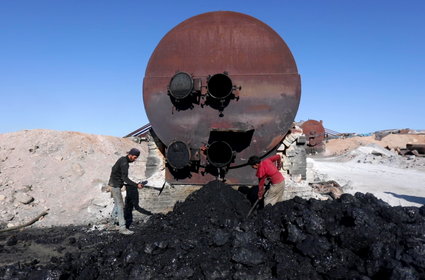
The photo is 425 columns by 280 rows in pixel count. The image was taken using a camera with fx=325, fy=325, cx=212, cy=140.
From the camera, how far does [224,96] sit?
17.0 feet

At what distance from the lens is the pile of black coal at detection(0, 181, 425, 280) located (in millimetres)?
3219

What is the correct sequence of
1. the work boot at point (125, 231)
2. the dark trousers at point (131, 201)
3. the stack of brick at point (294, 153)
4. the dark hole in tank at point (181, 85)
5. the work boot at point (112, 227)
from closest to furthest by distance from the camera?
the work boot at point (125, 231)
the dark hole in tank at point (181, 85)
the work boot at point (112, 227)
the stack of brick at point (294, 153)
the dark trousers at point (131, 201)

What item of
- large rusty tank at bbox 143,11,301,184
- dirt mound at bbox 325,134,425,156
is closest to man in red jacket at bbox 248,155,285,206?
large rusty tank at bbox 143,11,301,184

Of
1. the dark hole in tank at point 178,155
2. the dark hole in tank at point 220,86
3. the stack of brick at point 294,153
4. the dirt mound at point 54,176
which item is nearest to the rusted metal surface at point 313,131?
the dirt mound at point 54,176

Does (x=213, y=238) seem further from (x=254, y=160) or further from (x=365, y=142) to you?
(x=365, y=142)

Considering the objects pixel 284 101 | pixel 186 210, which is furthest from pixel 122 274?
pixel 284 101

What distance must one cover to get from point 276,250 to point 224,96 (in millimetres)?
2524

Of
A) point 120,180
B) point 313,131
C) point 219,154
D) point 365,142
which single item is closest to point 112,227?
point 120,180

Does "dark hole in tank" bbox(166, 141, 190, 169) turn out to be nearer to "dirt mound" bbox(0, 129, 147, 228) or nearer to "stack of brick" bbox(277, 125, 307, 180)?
"stack of brick" bbox(277, 125, 307, 180)

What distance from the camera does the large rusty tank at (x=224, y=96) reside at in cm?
518

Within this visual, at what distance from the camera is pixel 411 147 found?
17281 mm

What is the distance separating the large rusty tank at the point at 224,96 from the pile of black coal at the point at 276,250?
3.82 feet

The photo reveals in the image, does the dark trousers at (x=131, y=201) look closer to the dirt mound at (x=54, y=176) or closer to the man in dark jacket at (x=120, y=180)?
the dirt mound at (x=54, y=176)

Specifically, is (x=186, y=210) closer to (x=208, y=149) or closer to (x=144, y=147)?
(x=208, y=149)
